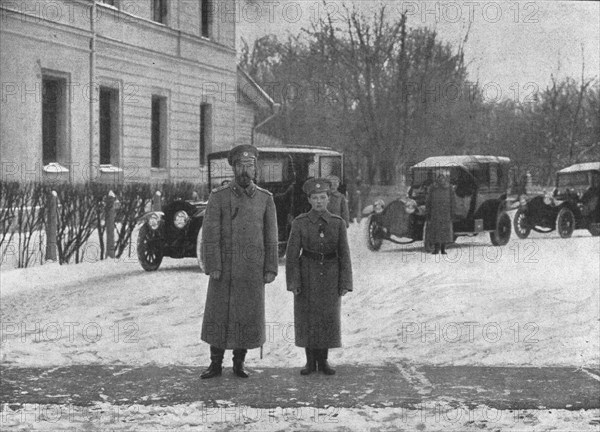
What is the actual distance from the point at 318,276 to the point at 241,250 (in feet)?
2.66

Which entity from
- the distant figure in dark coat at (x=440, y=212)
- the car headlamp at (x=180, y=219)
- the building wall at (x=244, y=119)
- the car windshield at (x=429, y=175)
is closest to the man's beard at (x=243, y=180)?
the building wall at (x=244, y=119)

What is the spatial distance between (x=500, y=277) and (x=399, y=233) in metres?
3.74

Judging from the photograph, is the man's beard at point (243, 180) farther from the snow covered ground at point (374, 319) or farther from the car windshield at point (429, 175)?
Answer: the car windshield at point (429, 175)

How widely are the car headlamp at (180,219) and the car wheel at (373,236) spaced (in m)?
4.53

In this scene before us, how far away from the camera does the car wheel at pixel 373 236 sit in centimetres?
1347

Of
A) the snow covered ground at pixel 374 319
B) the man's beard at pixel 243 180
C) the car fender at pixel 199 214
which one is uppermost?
the man's beard at pixel 243 180

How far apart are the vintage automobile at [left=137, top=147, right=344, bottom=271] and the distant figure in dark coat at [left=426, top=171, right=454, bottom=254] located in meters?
2.36

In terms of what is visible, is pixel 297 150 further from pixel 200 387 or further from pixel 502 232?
pixel 502 232

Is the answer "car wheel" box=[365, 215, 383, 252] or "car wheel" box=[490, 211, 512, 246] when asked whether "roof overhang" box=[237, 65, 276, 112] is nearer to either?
"car wheel" box=[490, 211, 512, 246]

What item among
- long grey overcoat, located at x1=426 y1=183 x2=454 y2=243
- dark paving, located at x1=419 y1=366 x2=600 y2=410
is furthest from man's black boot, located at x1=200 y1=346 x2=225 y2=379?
long grey overcoat, located at x1=426 y1=183 x2=454 y2=243

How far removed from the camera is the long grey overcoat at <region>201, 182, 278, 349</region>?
13.7 ft

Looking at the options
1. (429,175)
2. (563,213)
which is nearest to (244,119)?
(429,175)

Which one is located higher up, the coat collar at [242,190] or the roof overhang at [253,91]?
the roof overhang at [253,91]

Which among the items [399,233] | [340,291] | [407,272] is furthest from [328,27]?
[399,233]
